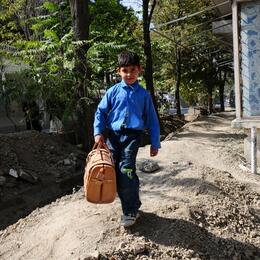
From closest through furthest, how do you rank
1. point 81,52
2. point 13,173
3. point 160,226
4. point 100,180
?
point 100,180 → point 160,226 → point 13,173 → point 81,52

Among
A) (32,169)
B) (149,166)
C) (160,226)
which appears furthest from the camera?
(32,169)

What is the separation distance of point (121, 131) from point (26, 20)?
12965 mm

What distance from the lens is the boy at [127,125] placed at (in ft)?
14.9

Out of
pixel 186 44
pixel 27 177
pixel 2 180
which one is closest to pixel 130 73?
pixel 2 180

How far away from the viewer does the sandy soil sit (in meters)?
4.39

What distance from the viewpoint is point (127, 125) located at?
179 inches

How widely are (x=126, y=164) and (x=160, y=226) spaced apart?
0.78m

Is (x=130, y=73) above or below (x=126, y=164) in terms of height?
above

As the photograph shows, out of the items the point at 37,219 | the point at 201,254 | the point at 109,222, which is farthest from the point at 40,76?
the point at 201,254

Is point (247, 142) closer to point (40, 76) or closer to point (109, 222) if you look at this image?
point (109, 222)

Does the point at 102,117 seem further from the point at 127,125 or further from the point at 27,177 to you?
the point at 27,177

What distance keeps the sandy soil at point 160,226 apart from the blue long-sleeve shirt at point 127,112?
90cm

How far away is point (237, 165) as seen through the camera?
840cm

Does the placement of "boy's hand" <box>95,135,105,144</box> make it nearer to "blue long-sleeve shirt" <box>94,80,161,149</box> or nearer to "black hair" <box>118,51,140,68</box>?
"blue long-sleeve shirt" <box>94,80,161,149</box>
